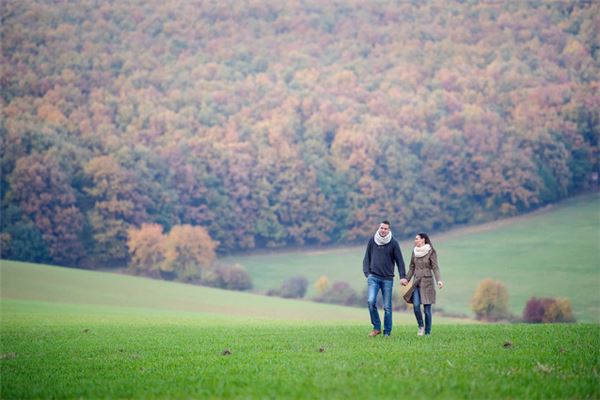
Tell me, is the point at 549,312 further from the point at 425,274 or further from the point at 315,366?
the point at 315,366

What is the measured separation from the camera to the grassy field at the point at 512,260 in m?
75.1

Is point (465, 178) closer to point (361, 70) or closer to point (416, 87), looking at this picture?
point (416, 87)

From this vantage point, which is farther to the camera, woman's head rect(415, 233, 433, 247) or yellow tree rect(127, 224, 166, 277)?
yellow tree rect(127, 224, 166, 277)

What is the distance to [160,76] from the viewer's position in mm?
157875

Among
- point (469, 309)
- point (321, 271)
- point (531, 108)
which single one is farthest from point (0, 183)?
point (531, 108)

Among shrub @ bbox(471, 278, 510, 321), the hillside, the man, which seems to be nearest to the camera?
the man

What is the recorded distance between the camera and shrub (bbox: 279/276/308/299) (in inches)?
2926

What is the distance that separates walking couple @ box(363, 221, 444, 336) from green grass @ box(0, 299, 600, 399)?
72 cm

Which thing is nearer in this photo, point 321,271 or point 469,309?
point 469,309

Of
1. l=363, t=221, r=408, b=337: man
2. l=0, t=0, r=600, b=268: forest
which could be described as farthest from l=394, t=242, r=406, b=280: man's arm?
l=0, t=0, r=600, b=268: forest

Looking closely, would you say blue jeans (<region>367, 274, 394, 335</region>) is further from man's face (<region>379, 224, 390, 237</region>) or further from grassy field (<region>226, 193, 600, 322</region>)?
grassy field (<region>226, 193, 600, 322</region>)

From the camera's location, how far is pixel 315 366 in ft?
43.6

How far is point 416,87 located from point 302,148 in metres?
46.3

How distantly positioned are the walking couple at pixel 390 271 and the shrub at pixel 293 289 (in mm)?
56122
